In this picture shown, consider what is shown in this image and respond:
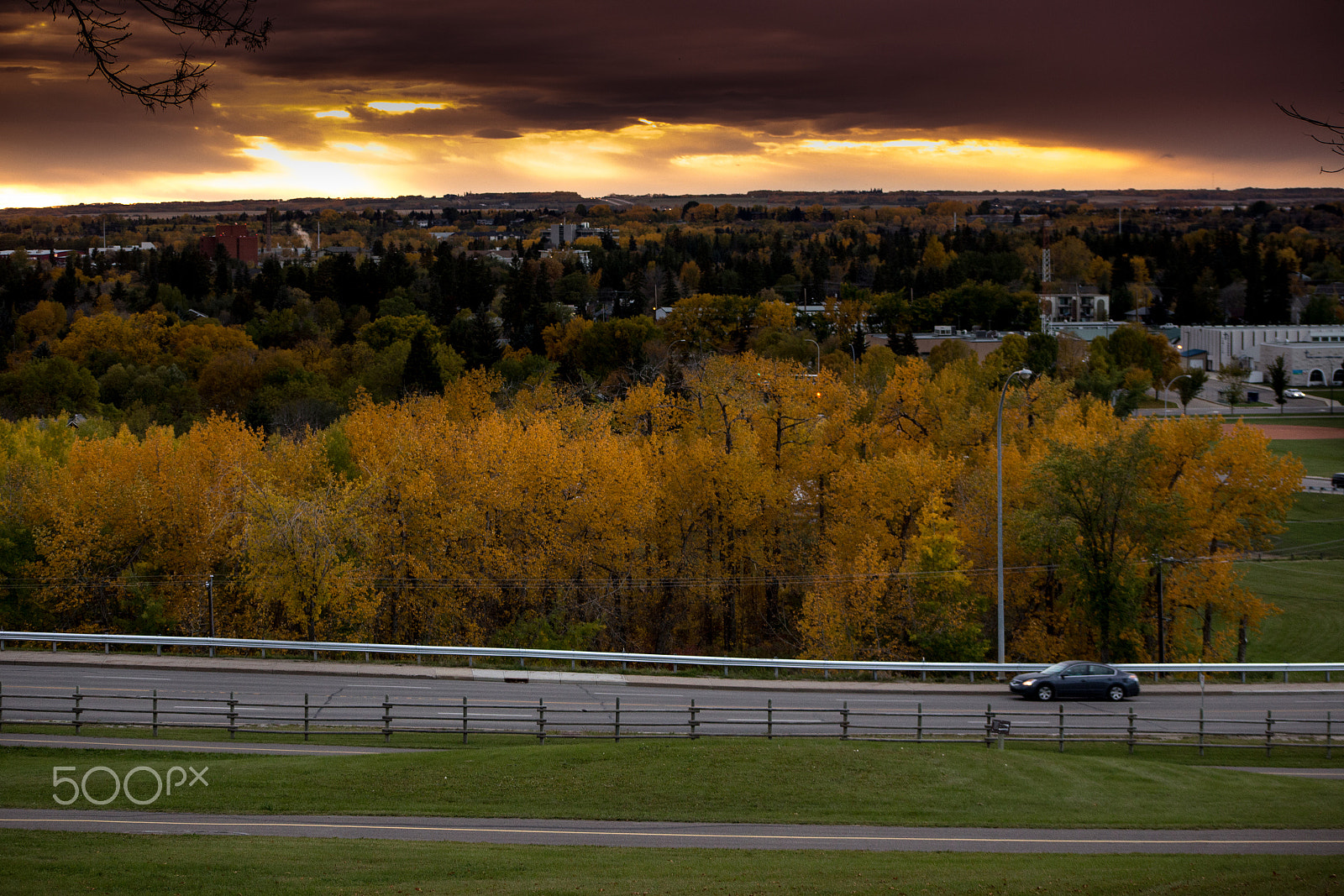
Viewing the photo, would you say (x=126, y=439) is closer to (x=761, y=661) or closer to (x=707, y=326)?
(x=761, y=661)

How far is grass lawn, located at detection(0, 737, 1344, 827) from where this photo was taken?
1798 centimetres

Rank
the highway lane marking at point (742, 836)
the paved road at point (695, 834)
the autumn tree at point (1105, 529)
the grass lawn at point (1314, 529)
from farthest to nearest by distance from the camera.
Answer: the grass lawn at point (1314, 529)
the autumn tree at point (1105, 529)
the highway lane marking at point (742, 836)
the paved road at point (695, 834)

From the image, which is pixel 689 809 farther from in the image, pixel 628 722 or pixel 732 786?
pixel 628 722

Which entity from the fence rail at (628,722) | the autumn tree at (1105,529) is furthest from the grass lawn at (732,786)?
the autumn tree at (1105,529)

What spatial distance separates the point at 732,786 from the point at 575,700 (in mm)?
10111

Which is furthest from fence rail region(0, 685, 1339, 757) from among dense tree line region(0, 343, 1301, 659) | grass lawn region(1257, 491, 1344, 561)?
grass lawn region(1257, 491, 1344, 561)

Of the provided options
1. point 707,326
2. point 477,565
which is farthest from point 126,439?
point 707,326

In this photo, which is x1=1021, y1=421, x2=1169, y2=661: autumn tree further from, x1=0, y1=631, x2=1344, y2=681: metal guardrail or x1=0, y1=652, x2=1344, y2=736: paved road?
x1=0, y1=652, x2=1344, y2=736: paved road

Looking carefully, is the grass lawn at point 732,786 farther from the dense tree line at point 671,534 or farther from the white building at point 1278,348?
the white building at point 1278,348

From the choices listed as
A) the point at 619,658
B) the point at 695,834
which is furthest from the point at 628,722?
the point at 695,834

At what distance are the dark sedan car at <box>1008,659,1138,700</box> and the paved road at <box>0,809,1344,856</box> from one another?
1324cm

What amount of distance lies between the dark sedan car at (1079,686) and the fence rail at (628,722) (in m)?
2.81

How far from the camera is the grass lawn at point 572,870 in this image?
12961 mm

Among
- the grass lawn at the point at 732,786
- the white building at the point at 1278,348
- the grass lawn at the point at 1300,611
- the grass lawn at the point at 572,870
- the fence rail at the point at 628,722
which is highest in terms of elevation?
the white building at the point at 1278,348
